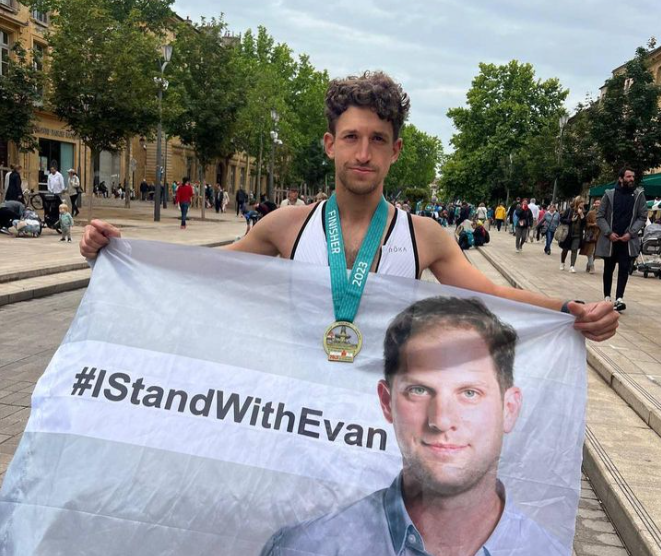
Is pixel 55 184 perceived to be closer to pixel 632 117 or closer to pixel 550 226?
pixel 550 226

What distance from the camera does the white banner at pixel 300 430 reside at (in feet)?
6.04

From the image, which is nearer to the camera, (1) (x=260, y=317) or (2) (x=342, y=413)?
(2) (x=342, y=413)

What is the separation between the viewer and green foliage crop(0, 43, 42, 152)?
1083 inches

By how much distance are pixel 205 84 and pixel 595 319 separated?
33696 mm

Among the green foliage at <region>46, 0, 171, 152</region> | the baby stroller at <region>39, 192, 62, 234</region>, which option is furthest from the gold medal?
the green foliage at <region>46, 0, 171, 152</region>

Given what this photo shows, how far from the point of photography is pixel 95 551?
6.01 ft

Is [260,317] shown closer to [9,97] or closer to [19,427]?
[19,427]

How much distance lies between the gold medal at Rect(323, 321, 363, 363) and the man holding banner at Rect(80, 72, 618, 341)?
17 cm

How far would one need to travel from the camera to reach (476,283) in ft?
7.71

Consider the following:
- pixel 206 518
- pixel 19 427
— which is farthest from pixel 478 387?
pixel 19 427

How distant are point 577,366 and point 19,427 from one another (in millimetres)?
4036

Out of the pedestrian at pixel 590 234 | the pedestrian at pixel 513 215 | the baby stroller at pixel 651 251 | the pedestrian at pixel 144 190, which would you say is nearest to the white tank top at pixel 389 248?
the pedestrian at pixel 590 234

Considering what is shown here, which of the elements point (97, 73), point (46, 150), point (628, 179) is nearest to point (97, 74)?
point (97, 73)

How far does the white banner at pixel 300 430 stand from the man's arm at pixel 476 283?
0.19ft
